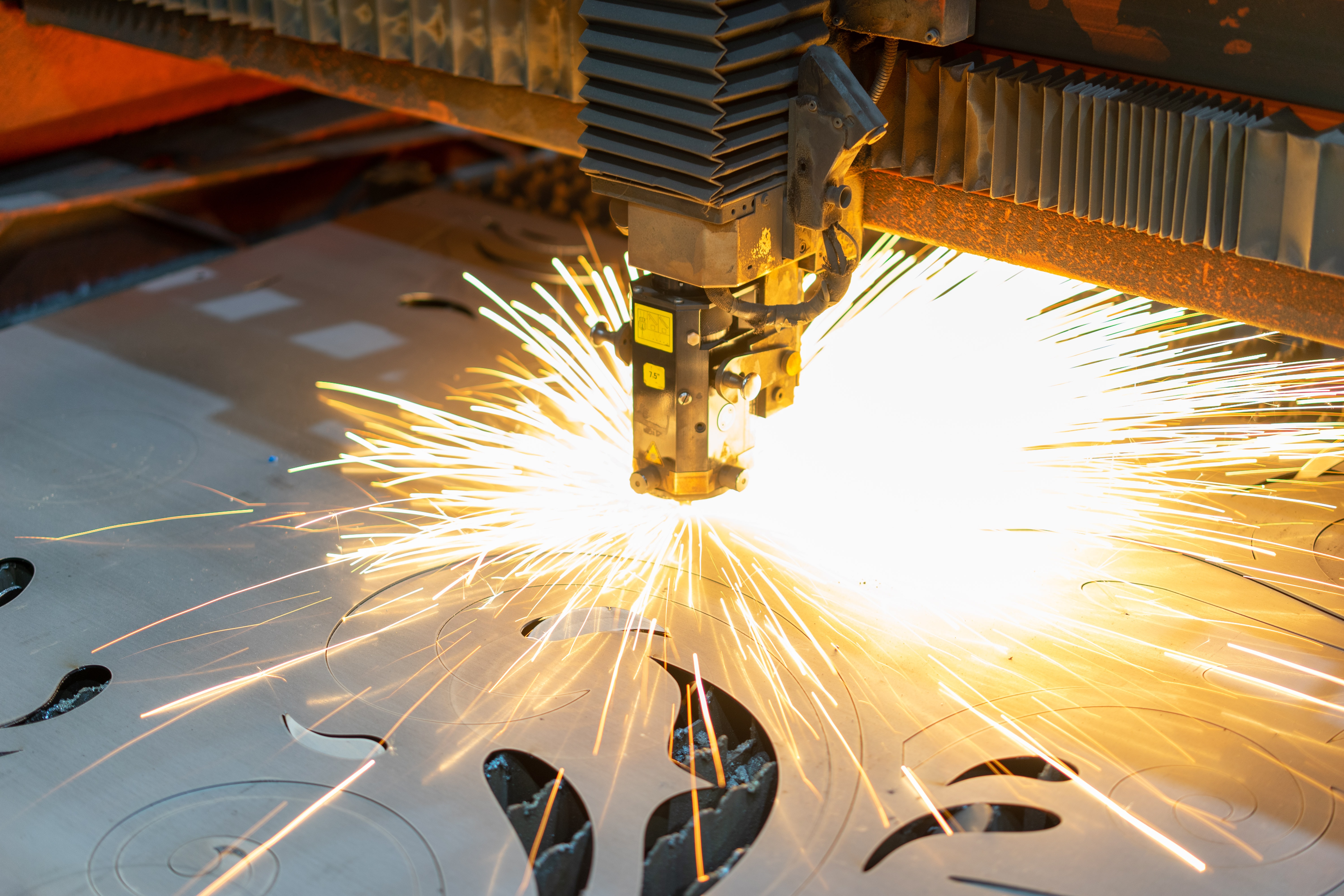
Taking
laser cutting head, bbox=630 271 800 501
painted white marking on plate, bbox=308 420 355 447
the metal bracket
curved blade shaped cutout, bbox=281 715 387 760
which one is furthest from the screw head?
painted white marking on plate, bbox=308 420 355 447

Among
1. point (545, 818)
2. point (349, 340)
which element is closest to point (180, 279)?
point (349, 340)

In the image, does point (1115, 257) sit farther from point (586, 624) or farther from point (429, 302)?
point (429, 302)

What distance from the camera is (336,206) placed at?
358 cm

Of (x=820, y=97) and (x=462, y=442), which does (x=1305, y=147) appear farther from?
(x=462, y=442)

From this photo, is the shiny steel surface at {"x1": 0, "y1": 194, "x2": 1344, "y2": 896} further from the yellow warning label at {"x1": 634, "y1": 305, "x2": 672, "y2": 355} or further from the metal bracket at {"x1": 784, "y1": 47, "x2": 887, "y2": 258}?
the metal bracket at {"x1": 784, "y1": 47, "x2": 887, "y2": 258}

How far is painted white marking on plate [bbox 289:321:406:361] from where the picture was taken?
2.76 meters

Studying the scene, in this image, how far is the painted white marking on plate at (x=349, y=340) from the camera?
2.76 metres

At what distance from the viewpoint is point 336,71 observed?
2.42 m

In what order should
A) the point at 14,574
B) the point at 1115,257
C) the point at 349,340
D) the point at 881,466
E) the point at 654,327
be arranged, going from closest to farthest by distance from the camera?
the point at 1115,257 → the point at 654,327 → the point at 14,574 → the point at 881,466 → the point at 349,340

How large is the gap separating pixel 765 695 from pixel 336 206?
2.40 meters

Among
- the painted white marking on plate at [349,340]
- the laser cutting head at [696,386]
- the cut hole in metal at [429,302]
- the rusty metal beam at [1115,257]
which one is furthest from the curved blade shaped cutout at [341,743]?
the cut hole in metal at [429,302]

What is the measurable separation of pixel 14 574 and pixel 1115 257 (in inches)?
70.0

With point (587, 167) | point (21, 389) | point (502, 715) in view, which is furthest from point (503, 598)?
point (21, 389)

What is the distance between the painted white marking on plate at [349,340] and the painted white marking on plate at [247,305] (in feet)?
0.60
